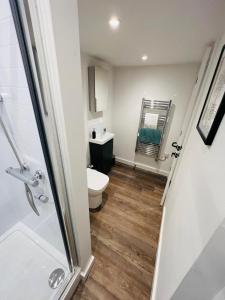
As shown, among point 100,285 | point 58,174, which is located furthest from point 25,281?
point 58,174

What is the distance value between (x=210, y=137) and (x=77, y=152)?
0.71 m

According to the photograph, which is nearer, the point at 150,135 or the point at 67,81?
the point at 67,81

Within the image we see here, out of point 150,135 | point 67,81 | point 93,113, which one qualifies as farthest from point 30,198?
point 150,135

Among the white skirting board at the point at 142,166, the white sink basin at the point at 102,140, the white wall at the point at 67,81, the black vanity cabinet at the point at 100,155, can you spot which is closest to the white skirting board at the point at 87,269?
the white wall at the point at 67,81

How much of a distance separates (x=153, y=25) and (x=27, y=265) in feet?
7.87

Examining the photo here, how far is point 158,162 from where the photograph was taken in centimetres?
272

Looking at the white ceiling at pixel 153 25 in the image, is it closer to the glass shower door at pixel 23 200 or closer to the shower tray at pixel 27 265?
the glass shower door at pixel 23 200

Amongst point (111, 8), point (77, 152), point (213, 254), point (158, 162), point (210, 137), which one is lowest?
point (158, 162)

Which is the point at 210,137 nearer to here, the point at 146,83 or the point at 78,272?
the point at 78,272

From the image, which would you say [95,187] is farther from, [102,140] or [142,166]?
[142,166]

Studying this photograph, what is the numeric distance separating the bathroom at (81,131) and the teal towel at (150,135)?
0.02m

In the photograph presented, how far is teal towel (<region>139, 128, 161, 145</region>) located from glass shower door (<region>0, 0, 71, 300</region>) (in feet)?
6.71

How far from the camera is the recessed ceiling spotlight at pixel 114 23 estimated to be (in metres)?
0.99

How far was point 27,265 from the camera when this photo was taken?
1.26 meters
